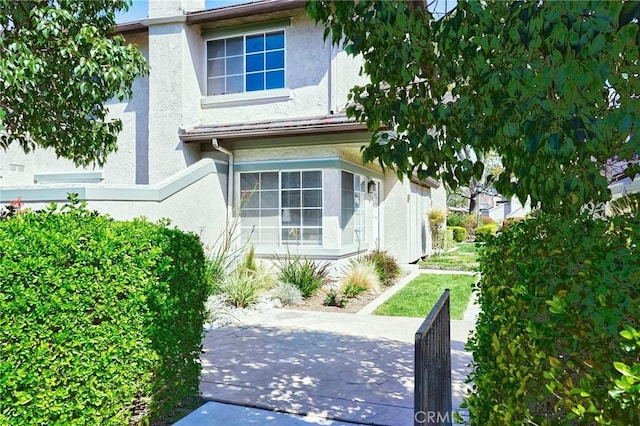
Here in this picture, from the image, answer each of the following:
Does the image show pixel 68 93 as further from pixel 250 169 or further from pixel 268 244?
pixel 268 244

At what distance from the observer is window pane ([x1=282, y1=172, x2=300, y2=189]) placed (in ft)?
42.9

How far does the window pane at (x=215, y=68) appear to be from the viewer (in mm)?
13938

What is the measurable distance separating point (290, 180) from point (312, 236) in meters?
1.81

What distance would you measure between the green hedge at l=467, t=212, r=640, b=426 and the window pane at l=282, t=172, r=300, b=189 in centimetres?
1067

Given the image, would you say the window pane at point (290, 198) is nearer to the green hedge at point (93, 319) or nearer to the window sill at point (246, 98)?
the window sill at point (246, 98)

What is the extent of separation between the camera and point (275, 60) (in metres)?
13.3

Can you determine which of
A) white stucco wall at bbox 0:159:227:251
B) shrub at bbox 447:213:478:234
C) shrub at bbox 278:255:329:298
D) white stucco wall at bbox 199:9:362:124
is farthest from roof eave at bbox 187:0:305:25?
shrub at bbox 447:213:478:234

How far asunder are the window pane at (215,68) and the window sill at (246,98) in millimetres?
773

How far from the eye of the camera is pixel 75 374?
11.9 ft

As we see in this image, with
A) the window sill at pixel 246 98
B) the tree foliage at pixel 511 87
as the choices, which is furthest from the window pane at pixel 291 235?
the tree foliage at pixel 511 87

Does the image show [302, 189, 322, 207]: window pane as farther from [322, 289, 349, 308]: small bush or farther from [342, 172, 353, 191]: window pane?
[322, 289, 349, 308]: small bush

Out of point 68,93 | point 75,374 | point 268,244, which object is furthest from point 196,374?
point 268,244

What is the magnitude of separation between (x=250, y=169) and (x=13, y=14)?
748 cm

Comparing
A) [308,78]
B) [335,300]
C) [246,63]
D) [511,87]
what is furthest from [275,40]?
[511,87]
